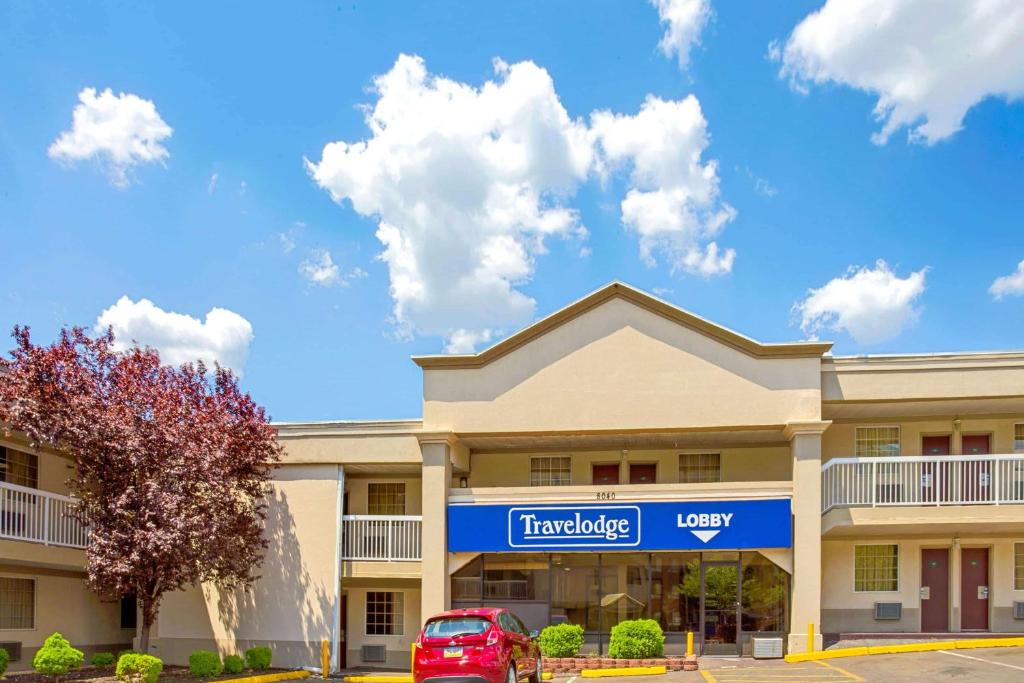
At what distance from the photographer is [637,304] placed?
989 inches

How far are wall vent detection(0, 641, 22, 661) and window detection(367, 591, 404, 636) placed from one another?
30.3ft

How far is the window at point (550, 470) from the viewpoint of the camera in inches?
1085

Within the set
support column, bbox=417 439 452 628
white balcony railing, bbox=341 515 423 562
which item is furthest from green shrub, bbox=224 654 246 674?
support column, bbox=417 439 452 628

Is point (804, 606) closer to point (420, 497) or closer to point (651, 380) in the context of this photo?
point (651, 380)

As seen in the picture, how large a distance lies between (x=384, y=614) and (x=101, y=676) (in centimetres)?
828

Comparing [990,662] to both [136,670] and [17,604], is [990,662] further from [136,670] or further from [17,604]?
[17,604]

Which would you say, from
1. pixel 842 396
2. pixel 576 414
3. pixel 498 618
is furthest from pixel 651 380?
pixel 498 618

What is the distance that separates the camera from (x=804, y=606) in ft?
76.1

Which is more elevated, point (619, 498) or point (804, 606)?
point (619, 498)

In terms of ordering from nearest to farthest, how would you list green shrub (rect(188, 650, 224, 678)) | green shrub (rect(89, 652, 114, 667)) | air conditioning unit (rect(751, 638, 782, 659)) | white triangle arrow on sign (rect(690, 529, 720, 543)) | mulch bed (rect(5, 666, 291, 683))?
1. mulch bed (rect(5, 666, 291, 683))
2. green shrub (rect(188, 650, 224, 678))
3. green shrub (rect(89, 652, 114, 667))
4. air conditioning unit (rect(751, 638, 782, 659))
5. white triangle arrow on sign (rect(690, 529, 720, 543))

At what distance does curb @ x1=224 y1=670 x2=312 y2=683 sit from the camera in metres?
21.8

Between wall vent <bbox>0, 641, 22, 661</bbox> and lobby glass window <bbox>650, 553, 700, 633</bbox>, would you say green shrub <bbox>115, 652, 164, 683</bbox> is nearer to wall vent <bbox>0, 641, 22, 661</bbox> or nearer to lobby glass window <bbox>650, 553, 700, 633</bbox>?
wall vent <bbox>0, 641, 22, 661</bbox>

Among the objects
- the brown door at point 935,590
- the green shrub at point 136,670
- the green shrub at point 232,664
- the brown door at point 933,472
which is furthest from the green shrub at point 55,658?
the brown door at point 935,590

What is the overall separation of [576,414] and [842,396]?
708 cm
